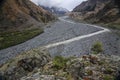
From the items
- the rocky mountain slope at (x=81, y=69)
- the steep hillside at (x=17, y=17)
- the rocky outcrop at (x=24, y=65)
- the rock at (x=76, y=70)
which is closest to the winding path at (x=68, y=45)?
the rocky outcrop at (x=24, y=65)

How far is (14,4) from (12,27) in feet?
99.1

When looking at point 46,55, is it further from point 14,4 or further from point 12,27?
point 14,4

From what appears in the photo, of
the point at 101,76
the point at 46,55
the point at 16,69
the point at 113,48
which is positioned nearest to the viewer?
the point at 101,76

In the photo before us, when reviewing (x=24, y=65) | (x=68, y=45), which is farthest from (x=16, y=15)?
(x=24, y=65)

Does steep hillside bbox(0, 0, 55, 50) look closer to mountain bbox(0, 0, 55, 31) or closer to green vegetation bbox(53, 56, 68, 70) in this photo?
mountain bbox(0, 0, 55, 31)

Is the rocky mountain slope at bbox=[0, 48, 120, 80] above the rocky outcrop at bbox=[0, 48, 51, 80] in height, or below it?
above

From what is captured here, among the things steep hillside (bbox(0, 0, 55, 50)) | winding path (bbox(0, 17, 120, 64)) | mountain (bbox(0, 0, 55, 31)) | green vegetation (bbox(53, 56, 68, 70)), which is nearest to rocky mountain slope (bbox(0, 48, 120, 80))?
green vegetation (bbox(53, 56, 68, 70))

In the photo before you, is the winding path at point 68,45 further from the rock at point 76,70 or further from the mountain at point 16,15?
the mountain at point 16,15

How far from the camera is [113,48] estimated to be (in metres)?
64.7

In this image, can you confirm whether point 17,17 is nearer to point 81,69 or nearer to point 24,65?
point 24,65

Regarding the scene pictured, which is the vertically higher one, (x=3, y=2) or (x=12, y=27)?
Answer: (x=3, y=2)

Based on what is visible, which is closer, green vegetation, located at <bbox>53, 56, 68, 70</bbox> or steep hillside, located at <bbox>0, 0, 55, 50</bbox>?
green vegetation, located at <bbox>53, 56, 68, 70</bbox>

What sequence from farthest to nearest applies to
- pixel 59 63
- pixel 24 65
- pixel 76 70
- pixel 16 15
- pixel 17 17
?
pixel 16 15 → pixel 17 17 → pixel 24 65 → pixel 59 63 → pixel 76 70

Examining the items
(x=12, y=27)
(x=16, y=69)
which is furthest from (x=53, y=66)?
(x=12, y=27)
